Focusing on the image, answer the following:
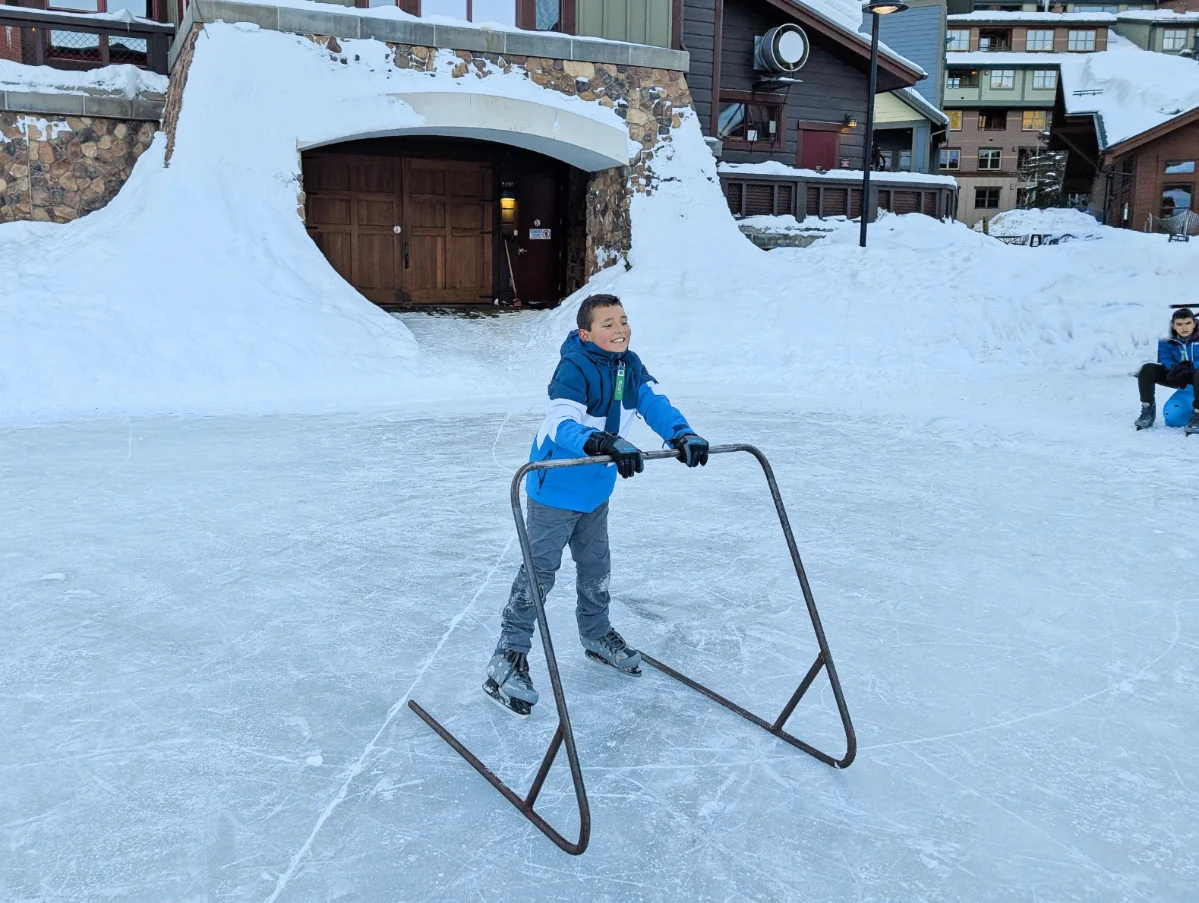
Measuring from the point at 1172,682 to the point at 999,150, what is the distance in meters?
45.3

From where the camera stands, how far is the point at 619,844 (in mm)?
2326

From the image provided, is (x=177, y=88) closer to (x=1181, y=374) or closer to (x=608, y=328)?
(x=608, y=328)

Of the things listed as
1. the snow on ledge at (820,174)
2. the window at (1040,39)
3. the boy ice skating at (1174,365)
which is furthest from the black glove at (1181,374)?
the window at (1040,39)

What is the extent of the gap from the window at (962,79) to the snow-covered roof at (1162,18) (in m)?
7.64

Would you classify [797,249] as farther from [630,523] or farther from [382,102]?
[630,523]

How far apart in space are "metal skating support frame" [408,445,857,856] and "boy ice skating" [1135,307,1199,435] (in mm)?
5920

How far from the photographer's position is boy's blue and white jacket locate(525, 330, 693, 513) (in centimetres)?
283

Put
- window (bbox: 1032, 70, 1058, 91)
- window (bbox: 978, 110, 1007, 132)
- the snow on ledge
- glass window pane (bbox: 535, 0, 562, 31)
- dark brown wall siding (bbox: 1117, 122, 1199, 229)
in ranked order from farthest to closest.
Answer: window (bbox: 978, 110, 1007, 132) → window (bbox: 1032, 70, 1058, 91) → dark brown wall siding (bbox: 1117, 122, 1199, 229) → the snow on ledge → glass window pane (bbox: 535, 0, 562, 31)

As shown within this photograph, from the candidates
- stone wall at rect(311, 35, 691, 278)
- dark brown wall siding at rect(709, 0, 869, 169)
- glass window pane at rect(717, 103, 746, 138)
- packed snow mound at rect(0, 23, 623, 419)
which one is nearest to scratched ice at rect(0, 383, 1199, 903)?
packed snow mound at rect(0, 23, 623, 419)

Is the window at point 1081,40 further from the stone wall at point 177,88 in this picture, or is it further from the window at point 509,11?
the stone wall at point 177,88

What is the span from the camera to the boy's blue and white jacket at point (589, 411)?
283 centimetres

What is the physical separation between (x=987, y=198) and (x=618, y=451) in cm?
4603

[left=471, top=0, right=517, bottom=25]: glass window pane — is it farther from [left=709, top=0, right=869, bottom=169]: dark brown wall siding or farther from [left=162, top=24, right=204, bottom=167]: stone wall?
[left=709, top=0, right=869, bottom=169]: dark brown wall siding

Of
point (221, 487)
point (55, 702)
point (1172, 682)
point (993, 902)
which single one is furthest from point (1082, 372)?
point (55, 702)
